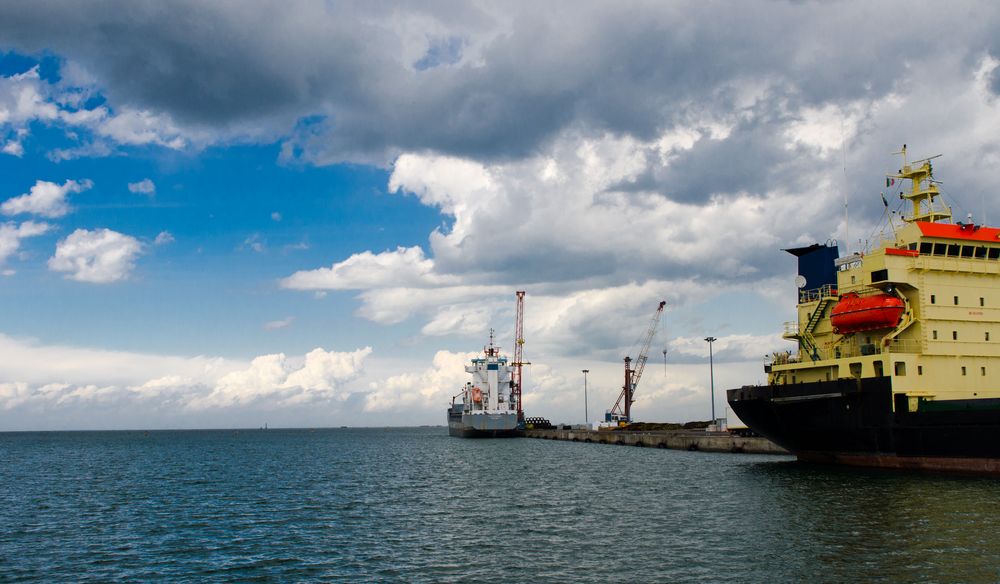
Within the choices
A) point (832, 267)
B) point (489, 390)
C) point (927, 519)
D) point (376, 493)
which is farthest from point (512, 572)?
point (489, 390)

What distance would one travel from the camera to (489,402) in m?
141

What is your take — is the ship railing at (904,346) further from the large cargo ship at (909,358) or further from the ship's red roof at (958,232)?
the ship's red roof at (958,232)

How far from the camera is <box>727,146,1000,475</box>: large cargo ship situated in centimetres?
5112

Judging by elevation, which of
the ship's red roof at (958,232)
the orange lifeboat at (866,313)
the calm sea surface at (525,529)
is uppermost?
the ship's red roof at (958,232)

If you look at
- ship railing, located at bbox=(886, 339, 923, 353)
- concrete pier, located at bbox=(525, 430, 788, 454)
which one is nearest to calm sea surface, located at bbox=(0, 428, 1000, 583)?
ship railing, located at bbox=(886, 339, 923, 353)

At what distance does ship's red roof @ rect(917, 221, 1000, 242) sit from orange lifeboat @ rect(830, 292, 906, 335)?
593 centimetres

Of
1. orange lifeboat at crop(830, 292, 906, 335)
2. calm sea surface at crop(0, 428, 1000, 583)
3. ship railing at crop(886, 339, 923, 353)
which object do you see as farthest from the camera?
ship railing at crop(886, 339, 923, 353)

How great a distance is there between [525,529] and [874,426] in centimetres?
3041

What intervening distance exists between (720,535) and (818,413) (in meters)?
27.2

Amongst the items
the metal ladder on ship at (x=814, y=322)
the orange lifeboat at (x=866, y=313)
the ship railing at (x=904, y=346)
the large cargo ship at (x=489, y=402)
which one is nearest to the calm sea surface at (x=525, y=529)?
the ship railing at (x=904, y=346)

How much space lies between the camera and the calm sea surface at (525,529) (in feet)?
89.4

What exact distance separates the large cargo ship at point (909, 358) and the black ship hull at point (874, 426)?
74mm

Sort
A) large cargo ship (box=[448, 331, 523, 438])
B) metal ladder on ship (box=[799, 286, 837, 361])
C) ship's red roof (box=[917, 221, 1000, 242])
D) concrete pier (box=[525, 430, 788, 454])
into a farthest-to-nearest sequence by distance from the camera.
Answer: large cargo ship (box=[448, 331, 523, 438]) < concrete pier (box=[525, 430, 788, 454]) < metal ladder on ship (box=[799, 286, 837, 361]) < ship's red roof (box=[917, 221, 1000, 242])

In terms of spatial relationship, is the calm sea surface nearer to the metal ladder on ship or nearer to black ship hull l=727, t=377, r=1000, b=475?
black ship hull l=727, t=377, r=1000, b=475
